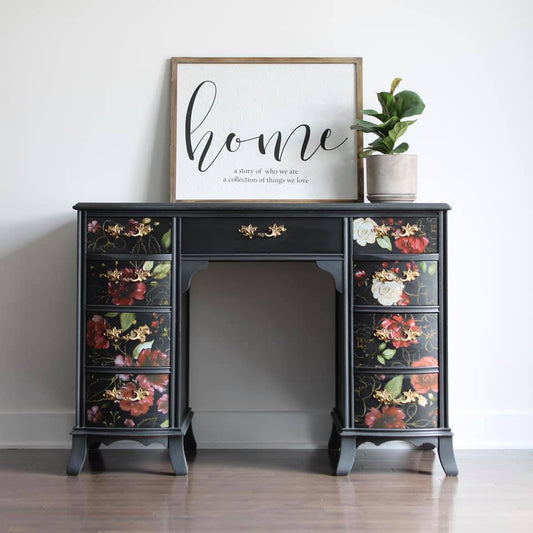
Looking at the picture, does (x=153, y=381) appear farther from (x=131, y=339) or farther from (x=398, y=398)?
(x=398, y=398)

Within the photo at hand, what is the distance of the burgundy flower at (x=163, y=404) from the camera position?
265cm

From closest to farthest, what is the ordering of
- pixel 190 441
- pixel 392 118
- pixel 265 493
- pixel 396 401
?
pixel 265 493, pixel 396 401, pixel 392 118, pixel 190 441

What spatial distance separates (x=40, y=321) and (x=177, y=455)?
2.85 feet

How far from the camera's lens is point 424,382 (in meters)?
2.65

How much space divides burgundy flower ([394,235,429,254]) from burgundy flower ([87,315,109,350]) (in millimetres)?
1067

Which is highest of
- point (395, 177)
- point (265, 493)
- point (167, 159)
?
point (167, 159)

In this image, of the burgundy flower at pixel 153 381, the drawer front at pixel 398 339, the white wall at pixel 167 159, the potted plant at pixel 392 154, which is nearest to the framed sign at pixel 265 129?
the white wall at pixel 167 159

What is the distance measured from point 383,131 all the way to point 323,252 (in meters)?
0.56

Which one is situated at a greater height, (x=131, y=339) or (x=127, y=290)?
(x=127, y=290)

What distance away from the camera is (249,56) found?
3088mm

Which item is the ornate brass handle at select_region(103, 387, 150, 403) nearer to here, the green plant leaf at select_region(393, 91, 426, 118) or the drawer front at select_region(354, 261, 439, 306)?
the drawer front at select_region(354, 261, 439, 306)

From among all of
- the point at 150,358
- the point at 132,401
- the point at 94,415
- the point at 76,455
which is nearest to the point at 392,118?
the point at 150,358

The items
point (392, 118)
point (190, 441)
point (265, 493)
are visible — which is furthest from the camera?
point (190, 441)

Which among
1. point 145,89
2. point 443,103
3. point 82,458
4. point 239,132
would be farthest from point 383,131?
point 82,458
